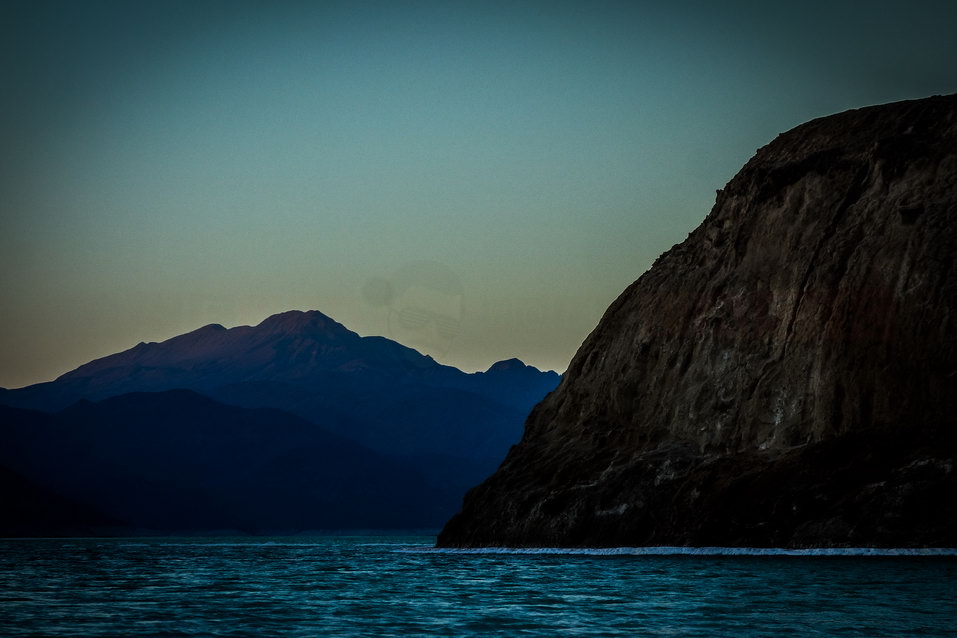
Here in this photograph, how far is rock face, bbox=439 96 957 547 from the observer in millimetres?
80875

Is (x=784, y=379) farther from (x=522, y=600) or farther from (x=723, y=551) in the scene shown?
(x=522, y=600)

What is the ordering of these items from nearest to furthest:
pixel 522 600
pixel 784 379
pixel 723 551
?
pixel 522 600, pixel 723 551, pixel 784 379

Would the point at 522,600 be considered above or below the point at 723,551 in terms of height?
below

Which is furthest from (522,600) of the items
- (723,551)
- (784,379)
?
(784,379)

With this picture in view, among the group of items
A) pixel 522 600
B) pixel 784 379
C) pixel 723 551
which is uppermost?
pixel 784 379

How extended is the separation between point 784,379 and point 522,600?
4979 centimetres

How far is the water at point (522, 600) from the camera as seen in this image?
123ft

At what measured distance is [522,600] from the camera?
4838 cm

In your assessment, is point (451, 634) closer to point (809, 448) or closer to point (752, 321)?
point (809, 448)

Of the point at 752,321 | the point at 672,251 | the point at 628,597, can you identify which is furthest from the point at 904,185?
the point at 628,597

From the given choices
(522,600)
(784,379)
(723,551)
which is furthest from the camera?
(784,379)

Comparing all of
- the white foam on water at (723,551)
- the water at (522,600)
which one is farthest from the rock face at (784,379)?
the water at (522,600)

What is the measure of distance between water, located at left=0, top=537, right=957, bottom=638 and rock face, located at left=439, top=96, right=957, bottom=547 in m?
7.56

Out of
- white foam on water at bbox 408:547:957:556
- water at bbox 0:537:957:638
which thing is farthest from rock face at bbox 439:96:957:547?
water at bbox 0:537:957:638
